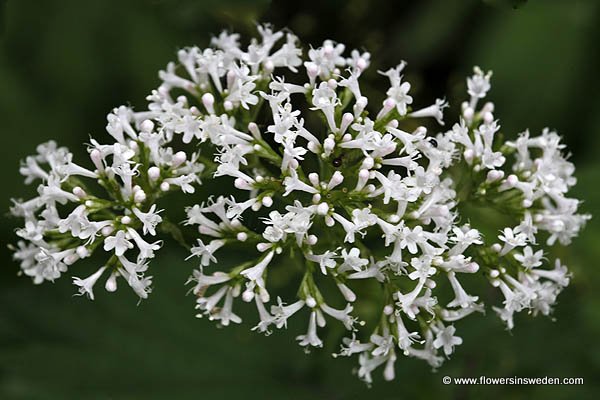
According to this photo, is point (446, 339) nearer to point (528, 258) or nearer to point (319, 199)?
point (528, 258)

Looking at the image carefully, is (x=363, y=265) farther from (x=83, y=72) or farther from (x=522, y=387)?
(x=83, y=72)

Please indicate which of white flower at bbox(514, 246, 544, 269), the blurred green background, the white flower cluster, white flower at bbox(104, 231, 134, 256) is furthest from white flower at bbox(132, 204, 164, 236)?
white flower at bbox(514, 246, 544, 269)

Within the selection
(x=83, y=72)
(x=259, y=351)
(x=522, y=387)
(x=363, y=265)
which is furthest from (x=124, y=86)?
(x=522, y=387)

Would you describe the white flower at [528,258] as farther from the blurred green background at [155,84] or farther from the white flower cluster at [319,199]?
the blurred green background at [155,84]

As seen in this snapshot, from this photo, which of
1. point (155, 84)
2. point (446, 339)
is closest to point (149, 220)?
point (446, 339)

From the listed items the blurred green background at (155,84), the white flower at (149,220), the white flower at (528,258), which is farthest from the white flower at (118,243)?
the white flower at (528,258)

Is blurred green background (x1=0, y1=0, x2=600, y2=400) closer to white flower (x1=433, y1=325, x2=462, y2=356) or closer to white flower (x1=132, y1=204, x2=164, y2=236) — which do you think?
white flower (x1=433, y1=325, x2=462, y2=356)
